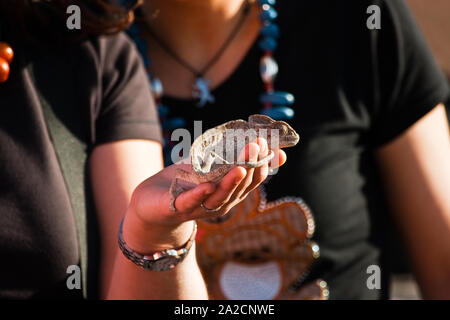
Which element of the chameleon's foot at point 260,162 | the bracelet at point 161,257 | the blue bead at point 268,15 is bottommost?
the bracelet at point 161,257

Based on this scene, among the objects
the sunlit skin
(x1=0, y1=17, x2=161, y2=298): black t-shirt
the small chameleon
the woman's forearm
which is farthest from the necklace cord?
the small chameleon

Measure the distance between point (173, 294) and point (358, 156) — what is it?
2.20ft

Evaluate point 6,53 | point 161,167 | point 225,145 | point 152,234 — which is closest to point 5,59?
point 6,53

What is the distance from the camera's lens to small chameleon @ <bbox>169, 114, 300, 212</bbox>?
92cm

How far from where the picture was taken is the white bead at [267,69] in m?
1.61

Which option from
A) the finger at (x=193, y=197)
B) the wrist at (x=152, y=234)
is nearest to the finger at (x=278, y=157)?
the finger at (x=193, y=197)

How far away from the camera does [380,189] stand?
5.65 feet

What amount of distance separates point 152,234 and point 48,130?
1.19 ft

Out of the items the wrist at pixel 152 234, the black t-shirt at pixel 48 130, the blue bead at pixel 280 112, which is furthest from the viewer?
the blue bead at pixel 280 112

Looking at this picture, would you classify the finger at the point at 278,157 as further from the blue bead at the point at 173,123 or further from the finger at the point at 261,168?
the blue bead at the point at 173,123

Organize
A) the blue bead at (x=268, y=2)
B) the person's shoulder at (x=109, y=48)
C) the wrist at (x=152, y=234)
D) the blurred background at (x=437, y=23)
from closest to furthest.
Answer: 1. the wrist at (x=152, y=234)
2. the person's shoulder at (x=109, y=48)
3. the blue bead at (x=268, y=2)
4. the blurred background at (x=437, y=23)

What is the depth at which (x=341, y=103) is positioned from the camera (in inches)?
63.3

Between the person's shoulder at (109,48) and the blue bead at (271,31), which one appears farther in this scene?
the blue bead at (271,31)
